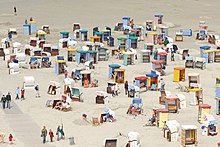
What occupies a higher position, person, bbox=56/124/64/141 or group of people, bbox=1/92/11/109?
group of people, bbox=1/92/11/109

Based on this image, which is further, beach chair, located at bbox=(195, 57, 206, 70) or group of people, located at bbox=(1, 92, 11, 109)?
beach chair, located at bbox=(195, 57, 206, 70)

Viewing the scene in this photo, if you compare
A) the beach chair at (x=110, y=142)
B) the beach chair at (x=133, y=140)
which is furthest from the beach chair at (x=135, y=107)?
the beach chair at (x=110, y=142)

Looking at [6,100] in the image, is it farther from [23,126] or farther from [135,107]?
[135,107]

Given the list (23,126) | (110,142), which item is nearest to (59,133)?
(23,126)

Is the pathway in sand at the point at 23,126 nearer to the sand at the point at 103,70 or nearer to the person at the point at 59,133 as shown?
the sand at the point at 103,70

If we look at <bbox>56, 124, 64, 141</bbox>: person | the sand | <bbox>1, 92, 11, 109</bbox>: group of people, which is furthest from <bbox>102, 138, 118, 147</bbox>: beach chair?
<bbox>1, 92, 11, 109</bbox>: group of people

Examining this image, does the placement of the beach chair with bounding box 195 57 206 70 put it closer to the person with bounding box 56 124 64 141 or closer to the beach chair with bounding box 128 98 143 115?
the beach chair with bounding box 128 98 143 115

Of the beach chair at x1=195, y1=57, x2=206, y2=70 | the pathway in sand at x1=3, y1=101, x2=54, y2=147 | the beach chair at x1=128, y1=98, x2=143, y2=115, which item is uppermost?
the beach chair at x1=195, y1=57, x2=206, y2=70

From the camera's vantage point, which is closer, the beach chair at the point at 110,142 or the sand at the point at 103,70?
the beach chair at the point at 110,142
